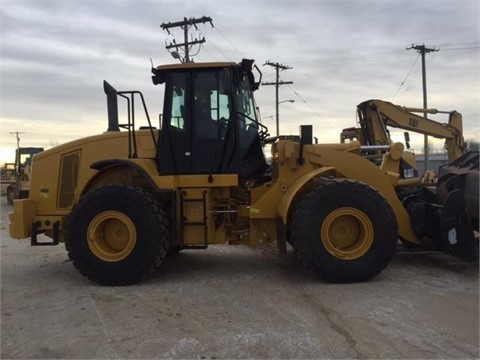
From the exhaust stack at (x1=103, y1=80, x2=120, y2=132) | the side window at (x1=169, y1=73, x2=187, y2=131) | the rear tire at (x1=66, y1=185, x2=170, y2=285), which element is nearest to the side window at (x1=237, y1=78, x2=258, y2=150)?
the side window at (x1=169, y1=73, x2=187, y2=131)

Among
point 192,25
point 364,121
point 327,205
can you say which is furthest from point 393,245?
point 192,25

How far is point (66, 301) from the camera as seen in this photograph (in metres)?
6.23

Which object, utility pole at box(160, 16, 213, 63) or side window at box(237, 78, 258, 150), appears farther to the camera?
utility pole at box(160, 16, 213, 63)

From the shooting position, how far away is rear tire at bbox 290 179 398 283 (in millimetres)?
6664

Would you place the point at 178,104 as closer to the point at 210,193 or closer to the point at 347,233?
the point at 210,193

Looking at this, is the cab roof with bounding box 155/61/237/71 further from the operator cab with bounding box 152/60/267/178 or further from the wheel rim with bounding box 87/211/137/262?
the wheel rim with bounding box 87/211/137/262

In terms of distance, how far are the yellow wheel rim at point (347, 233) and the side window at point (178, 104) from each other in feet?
7.82

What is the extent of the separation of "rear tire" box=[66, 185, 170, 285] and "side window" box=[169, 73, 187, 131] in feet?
3.46

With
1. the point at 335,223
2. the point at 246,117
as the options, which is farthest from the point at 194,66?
the point at 335,223

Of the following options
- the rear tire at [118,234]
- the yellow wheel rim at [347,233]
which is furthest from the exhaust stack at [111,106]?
the yellow wheel rim at [347,233]

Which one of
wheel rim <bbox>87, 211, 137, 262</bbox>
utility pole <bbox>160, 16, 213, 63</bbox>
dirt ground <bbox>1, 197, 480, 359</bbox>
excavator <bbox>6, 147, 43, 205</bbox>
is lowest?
dirt ground <bbox>1, 197, 480, 359</bbox>

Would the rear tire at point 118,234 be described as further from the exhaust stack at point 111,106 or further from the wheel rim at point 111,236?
the exhaust stack at point 111,106

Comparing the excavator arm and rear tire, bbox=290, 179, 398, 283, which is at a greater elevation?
the excavator arm

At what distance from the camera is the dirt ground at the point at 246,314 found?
458 cm
